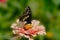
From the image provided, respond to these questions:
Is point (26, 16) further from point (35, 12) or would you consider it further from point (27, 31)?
point (35, 12)

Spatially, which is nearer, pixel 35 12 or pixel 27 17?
pixel 27 17

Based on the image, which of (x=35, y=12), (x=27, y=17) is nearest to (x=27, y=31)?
→ (x=27, y=17)

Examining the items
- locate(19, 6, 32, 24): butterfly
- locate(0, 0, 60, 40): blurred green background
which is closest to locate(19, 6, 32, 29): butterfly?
locate(19, 6, 32, 24): butterfly

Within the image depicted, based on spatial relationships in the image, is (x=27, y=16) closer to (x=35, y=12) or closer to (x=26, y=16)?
(x=26, y=16)

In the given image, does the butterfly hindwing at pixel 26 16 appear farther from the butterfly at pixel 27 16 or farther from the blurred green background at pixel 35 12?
the blurred green background at pixel 35 12

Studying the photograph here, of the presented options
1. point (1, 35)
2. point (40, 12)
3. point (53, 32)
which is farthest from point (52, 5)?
point (1, 35)

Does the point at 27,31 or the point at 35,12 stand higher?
the point at 35,12

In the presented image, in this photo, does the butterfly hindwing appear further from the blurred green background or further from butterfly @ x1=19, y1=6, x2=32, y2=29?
the blurred green background

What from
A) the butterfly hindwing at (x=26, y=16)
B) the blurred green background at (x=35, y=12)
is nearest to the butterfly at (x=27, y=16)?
the butterfly hindwing at (x=26, y=16)

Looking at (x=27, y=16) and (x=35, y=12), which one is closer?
(x=27, y=16)
